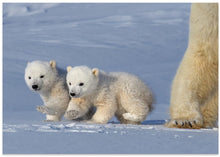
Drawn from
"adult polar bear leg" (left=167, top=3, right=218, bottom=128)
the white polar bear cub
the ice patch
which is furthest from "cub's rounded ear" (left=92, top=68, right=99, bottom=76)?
the ice patch

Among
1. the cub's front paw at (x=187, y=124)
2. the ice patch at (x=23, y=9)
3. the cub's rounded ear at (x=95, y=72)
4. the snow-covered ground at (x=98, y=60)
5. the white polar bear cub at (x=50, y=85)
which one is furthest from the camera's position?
the ice patch at (x=23, y=9)

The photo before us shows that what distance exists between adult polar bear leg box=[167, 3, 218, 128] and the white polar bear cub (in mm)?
1063

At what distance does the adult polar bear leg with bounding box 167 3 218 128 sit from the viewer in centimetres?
356

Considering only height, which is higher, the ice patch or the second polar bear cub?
the ice patch

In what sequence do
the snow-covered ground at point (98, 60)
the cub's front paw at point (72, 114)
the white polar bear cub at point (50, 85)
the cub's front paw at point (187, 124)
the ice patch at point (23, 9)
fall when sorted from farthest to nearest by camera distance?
the ice patch at point (23, 9), the white polar bear cub at point (50, 85), the cub's front paw at point (72, 114), the cub's front paw at point (187, 124), the snow-covered ground at point (98, 60)

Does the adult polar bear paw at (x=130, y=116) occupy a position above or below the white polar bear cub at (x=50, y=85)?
below

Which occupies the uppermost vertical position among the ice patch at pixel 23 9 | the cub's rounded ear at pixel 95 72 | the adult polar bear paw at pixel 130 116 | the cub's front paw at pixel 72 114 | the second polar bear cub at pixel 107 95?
the ice patch at pixel 23 9

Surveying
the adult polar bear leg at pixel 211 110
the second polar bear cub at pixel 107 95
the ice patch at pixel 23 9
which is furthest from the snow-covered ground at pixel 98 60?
the adult polar bear leg at pixel 211 110

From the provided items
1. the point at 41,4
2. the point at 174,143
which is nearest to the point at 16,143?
the point at 174,143

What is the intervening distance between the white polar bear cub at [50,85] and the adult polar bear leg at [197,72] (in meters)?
1.06

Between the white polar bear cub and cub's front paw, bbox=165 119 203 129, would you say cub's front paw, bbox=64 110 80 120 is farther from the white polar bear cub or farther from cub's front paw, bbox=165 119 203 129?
cub's front paw, bbox=165 119 203 129

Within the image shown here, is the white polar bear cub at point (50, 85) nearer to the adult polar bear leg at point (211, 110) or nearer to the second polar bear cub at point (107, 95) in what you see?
the second polar bear cub at point (107, 95)

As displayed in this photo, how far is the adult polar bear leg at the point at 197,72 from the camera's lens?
356cm

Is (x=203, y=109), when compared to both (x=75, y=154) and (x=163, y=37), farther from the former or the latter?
(x=163, y=37)
